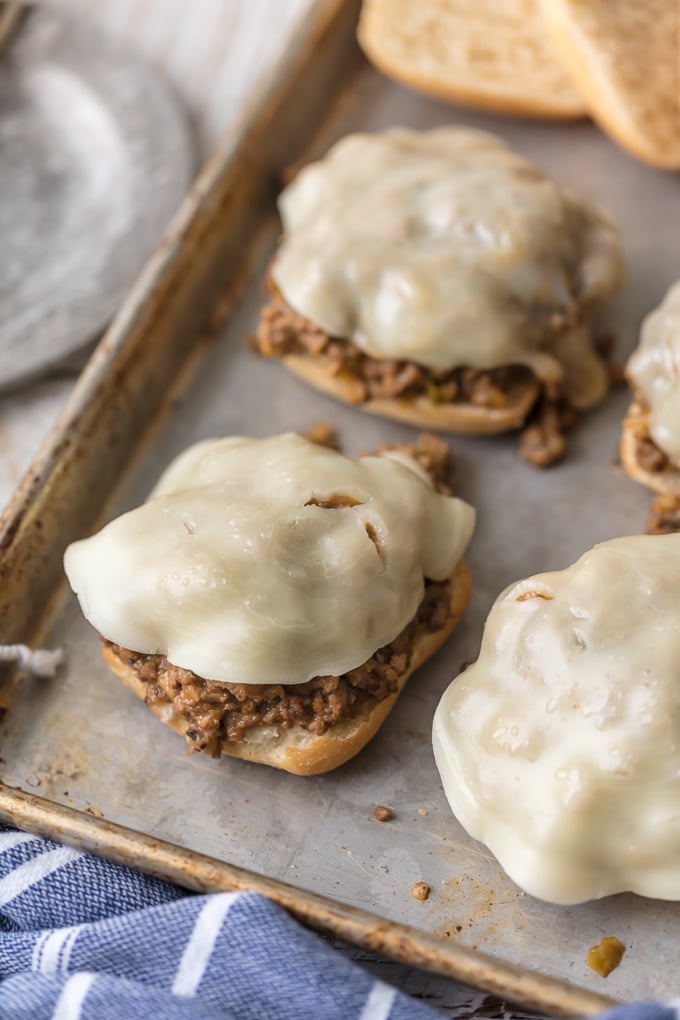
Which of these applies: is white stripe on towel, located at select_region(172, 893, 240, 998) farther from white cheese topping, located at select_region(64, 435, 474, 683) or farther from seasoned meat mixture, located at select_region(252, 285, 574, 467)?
seasoned meat mixture, located at select_region(252, 285, 574, 467)

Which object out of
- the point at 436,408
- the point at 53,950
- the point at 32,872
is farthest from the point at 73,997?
the point at 436,408

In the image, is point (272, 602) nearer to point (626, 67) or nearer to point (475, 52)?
point (626, 67)

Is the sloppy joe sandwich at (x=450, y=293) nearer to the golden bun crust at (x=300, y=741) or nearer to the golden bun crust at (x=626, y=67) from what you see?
the golden bun crust at (x=626, y=67)

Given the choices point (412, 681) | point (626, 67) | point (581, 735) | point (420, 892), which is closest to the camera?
point (581, 735)

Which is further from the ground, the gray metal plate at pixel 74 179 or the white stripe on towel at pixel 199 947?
the gray metal plate at pixel 74 179

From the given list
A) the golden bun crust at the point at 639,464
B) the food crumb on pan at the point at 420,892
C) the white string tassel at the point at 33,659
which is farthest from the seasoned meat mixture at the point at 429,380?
the food crumb on pan at the point at 420,892

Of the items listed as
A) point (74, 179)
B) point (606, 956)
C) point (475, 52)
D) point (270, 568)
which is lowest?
point (606, 956)
